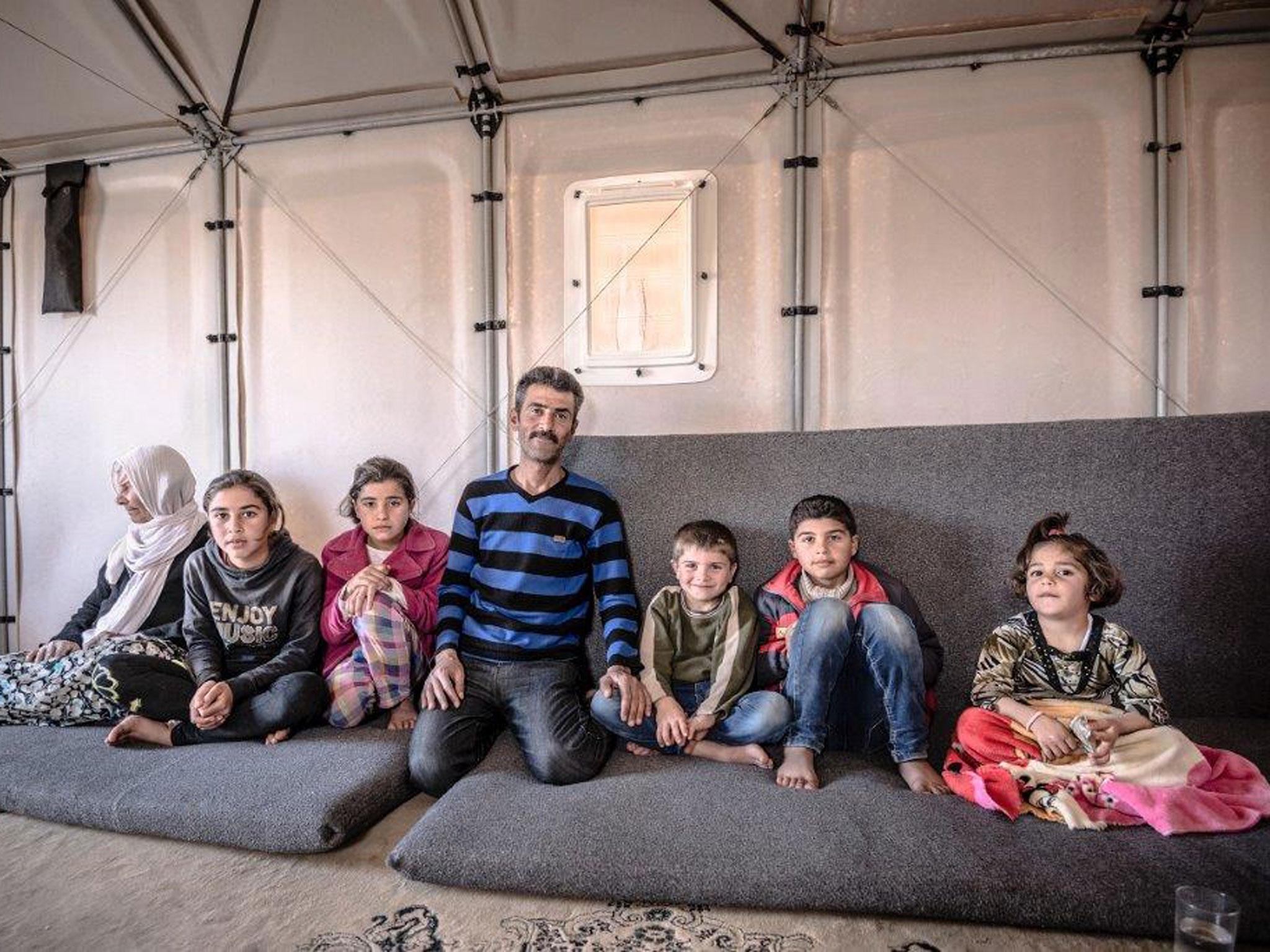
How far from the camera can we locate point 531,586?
7.32 ft

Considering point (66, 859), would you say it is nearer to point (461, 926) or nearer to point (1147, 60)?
point (461, 926)

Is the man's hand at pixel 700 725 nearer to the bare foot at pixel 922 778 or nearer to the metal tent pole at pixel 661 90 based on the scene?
the bare foot at pixel 922 778

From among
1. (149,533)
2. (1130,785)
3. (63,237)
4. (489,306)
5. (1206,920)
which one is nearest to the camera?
(1206,920)

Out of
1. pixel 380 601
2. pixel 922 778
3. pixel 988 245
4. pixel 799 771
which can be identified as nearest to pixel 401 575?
pixel 380 601

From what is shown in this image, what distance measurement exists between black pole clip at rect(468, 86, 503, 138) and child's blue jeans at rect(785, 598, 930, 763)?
107 inches

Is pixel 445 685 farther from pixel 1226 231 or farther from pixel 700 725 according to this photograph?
pixel 1226 231

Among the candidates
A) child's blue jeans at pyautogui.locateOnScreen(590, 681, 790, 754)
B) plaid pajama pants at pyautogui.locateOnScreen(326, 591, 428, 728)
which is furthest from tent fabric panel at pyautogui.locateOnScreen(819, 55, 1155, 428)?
plaid pajama pants at pyautogui.locateOnScreen(326, 591, 428, 728)

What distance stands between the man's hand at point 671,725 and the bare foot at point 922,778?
0.59m

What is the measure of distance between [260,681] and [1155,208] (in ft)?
13.0

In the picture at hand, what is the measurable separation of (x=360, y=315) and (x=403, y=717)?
7.13 feet

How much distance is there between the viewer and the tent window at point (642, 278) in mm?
3111

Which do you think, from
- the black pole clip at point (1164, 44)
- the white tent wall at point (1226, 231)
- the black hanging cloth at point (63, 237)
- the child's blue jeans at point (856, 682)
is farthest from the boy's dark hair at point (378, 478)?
the black pole clip at point (1164, 44)

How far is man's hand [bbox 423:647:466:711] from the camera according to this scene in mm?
2033

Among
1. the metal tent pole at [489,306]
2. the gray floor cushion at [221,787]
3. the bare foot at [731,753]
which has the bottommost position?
the gray floor cushion at [221,787]
